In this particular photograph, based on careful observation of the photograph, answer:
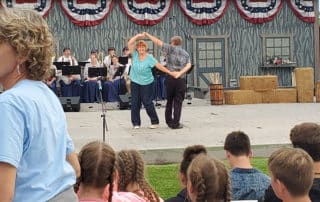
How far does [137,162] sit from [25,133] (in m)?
1.59

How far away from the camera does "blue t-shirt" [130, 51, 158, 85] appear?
32.4ft

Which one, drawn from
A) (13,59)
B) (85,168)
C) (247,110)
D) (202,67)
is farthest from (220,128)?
(202,67)

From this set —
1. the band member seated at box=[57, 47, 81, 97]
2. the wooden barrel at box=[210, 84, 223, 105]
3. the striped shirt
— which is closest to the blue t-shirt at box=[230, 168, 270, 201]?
the striped shirt

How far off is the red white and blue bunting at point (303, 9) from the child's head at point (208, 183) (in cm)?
1832

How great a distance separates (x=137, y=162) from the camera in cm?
351

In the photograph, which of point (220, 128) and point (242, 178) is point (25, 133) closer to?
point (242, 178)

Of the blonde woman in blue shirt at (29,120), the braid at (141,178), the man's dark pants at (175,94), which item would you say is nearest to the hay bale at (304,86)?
the man's dark pants at (175,94)

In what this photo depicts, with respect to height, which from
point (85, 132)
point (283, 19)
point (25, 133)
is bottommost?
point (85, 132)

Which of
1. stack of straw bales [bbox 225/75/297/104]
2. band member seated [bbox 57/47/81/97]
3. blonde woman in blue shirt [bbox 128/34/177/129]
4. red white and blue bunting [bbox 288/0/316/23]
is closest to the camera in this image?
blonde woman in blue shirt [bbox 128/34/177/129]

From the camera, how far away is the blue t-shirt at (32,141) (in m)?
1.92

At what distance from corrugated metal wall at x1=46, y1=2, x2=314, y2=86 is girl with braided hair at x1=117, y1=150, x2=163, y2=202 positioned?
1589 centimetres

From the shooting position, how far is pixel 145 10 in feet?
63.6

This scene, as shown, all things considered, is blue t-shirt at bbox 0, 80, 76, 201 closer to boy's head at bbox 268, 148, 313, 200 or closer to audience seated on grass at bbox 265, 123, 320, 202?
boy's head at bbox 268, 148, 313, 200

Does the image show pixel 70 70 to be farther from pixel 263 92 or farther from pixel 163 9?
pixel 263 92
